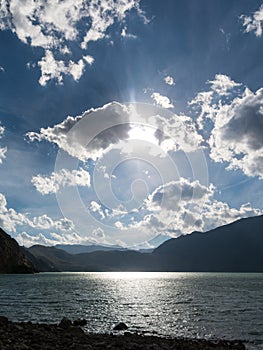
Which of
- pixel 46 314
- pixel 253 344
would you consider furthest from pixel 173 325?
pixel 46 314

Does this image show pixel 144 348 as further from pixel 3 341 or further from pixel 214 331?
pixel 214 331

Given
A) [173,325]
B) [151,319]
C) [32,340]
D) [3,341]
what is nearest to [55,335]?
[32,340]

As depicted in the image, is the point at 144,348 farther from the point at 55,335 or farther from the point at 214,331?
the point at 214,331

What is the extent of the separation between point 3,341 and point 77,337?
8.11 metres

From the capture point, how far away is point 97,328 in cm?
3803

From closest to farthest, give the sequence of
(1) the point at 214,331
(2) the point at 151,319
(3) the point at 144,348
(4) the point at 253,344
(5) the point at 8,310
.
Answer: (3) the point at 144,348, (4) the point at 253,344, (1) the point at 214,331, (2) the point at 151,319, (5) the point at 8,310

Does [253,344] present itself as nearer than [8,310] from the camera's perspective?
Yes

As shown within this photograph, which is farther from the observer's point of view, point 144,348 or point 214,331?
point 214,331

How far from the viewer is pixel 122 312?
174ft

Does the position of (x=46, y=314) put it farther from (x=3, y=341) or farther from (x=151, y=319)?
(x=3, y=341)

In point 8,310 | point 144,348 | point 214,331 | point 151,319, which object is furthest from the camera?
point 8,310

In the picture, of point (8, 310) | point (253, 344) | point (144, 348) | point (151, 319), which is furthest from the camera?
point (8, 310)

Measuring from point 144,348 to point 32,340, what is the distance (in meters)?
8.63

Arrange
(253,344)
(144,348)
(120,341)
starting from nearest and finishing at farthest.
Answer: (144,348) → (120,341) → (253,344)
